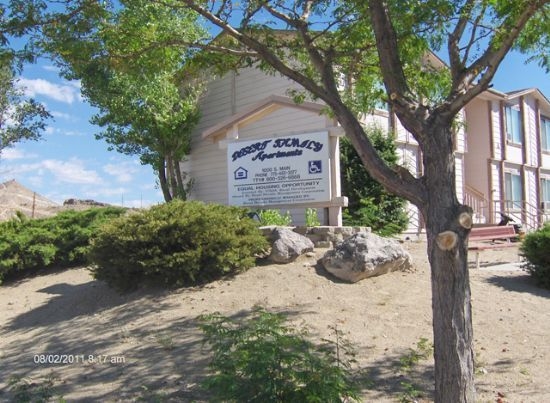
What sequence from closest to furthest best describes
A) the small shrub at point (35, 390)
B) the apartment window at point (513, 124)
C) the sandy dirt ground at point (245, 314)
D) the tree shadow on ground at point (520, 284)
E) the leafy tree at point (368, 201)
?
1. the small shrub at point (35, 390)
2. the sandy dirt ground at point (245, 314)
3. the tree shadow on ground at point (520, 284)
4. the leafy tree at point (368, 201)
5. the apartment window at point (513, 124)

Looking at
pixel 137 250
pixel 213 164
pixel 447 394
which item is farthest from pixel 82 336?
pixel 213 164

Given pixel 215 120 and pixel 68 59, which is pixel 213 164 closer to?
pixel 215 120

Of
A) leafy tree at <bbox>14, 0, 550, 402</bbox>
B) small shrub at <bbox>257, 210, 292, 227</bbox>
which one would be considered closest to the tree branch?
leafy tree at <bbox>14, 0, 550, 402</bbox>

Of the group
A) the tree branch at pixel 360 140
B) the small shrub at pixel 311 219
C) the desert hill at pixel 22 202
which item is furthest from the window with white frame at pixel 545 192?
the tree branch at pixel 360 140

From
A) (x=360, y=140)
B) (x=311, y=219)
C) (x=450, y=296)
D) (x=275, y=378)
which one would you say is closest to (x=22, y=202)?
(x=311, y=219)

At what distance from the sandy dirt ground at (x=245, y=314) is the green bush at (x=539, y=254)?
26 centimetres

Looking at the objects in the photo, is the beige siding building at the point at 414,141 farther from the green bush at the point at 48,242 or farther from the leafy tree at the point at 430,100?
the leafy tree at the point at 430,100

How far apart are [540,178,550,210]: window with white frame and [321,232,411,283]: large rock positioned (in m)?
21.0

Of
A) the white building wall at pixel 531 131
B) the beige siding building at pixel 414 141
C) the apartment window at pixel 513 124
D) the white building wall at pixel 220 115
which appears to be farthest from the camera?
the white building wall at pixel 531 131

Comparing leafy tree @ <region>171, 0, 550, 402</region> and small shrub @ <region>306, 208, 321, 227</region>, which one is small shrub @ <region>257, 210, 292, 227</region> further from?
leafy tree @ <region>171, 0, 550, 402</region>

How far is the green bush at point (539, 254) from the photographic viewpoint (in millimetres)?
8891

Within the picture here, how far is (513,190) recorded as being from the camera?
81.3 feet

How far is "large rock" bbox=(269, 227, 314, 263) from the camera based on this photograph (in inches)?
372

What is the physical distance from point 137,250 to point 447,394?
5.61 m
